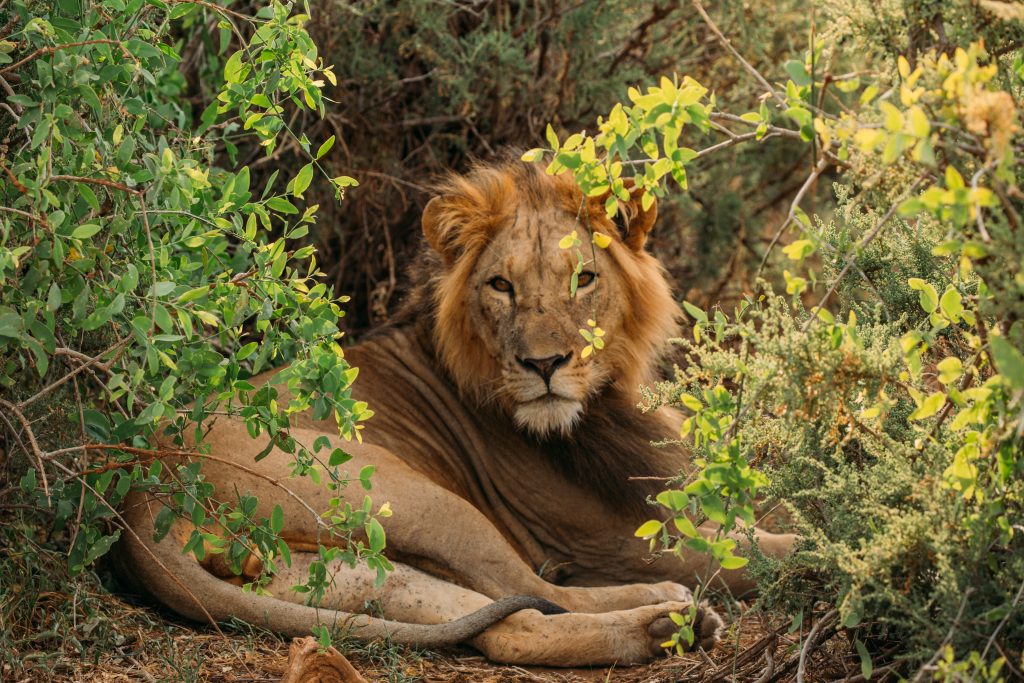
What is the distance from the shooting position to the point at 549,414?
4.39 metres

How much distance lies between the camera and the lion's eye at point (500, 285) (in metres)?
4.47

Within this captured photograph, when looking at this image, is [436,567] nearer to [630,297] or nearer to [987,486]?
[630,297]

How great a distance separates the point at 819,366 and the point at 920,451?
542mm

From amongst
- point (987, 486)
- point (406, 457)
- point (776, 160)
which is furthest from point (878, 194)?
point (776, 160)

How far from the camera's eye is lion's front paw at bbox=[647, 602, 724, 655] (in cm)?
378

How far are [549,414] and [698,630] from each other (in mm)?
989

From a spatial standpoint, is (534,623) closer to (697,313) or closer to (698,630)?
(698,630)

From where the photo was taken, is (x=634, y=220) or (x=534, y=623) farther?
(x=634, y=220)

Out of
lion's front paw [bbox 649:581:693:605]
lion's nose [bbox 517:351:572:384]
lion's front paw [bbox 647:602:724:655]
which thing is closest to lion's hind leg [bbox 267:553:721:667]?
lion's front paw [bbox 647:602:724:655]

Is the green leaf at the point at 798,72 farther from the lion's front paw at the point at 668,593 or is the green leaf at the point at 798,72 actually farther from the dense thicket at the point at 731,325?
the lion's front paw at the point at 668,593

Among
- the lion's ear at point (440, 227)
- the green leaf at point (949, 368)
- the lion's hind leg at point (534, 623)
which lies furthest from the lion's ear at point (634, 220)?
the green leaf at point (949, 368)

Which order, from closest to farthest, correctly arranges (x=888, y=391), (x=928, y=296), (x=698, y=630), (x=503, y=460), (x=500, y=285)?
(x=928, y=296) < (x=888, y=391) < (x=698, y=630) < (x=500, y=285) < (x=503, y=460)

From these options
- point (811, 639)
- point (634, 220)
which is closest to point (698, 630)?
point (811, 639)

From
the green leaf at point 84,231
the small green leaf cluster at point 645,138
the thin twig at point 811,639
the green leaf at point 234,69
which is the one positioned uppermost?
the small green leaf cluster at point 645,138
